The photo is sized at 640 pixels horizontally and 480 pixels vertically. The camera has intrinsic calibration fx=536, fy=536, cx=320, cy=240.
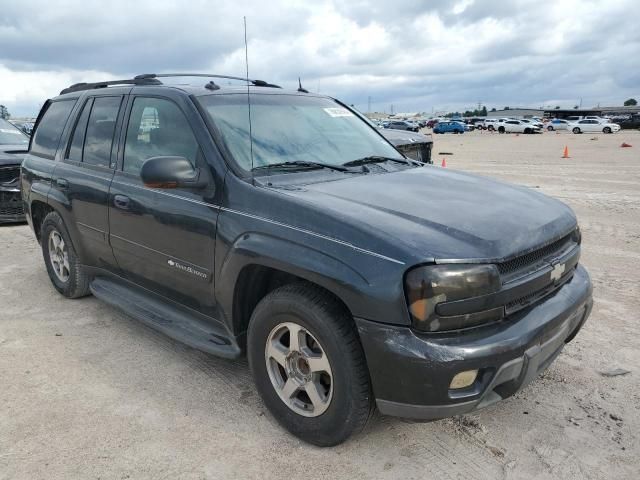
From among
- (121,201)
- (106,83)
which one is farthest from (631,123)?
(121,201)

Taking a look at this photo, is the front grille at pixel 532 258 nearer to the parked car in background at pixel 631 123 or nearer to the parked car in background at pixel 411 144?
the parked car in background at pixel 411 144

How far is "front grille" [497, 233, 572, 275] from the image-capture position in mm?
2461

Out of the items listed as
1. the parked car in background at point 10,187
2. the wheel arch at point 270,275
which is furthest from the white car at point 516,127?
the wheel arch at point 270,275

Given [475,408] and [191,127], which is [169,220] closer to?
[191,127]

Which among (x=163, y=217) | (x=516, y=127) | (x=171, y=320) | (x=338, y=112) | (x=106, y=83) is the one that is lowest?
(x=171, y=320)

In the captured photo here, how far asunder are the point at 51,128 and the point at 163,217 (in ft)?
7.63

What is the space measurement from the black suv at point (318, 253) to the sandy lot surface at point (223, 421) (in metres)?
0.29

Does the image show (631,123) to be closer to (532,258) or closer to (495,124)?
(495,124)

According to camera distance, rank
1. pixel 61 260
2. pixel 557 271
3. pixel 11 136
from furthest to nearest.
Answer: pixel 11 136 < pixel 61 260 < pixel 557 271

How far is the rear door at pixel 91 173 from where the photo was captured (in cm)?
397

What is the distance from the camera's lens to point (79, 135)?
442cm

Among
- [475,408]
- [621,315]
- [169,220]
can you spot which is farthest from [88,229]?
[621,315]

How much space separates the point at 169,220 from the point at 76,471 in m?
1.46

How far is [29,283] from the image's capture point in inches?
213
